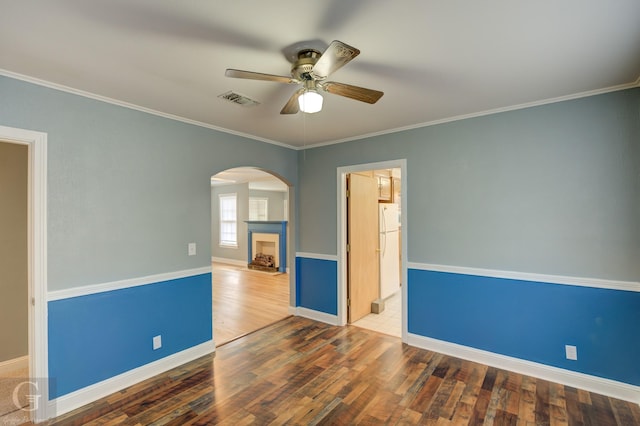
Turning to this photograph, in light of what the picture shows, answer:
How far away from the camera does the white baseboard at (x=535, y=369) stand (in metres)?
2.52

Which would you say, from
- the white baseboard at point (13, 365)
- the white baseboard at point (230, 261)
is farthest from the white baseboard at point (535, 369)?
the white baseboard at point (230, 261)

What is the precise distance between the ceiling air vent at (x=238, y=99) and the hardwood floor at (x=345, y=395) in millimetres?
2539

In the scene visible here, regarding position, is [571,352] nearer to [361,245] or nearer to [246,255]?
[361,245]

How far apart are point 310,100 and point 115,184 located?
2.01m

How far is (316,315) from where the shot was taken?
4414mm

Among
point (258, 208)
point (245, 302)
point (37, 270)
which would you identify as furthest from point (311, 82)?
point (258, 208)

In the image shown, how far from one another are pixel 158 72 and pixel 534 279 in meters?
3.64

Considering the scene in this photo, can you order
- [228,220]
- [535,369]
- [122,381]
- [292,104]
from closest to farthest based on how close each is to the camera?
[292,104] → [122,381] → [535,369] → [228,220]

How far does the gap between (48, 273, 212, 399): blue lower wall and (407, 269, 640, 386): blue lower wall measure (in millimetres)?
2474

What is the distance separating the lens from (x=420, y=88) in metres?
2.48

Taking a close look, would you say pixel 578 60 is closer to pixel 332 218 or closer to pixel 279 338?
pixel 332 218

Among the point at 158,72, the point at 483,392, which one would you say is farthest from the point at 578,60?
the point at 158,72

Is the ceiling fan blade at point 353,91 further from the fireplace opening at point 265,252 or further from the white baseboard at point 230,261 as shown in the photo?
the white baseboard at point 230,261

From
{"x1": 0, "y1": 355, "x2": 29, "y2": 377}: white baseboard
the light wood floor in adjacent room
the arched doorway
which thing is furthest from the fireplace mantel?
{"x1": 0, "y1": 355, "x2": 29, "y2": 377}: white baseboard
